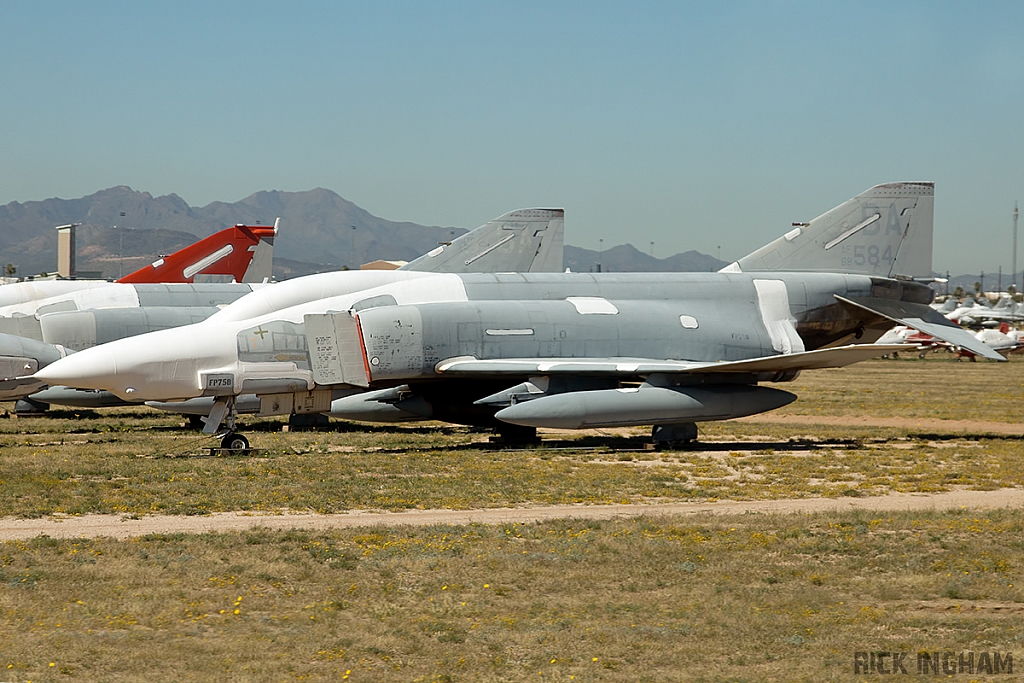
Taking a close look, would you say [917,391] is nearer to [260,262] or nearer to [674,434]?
[674,434]

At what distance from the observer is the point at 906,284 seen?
24.8 metres

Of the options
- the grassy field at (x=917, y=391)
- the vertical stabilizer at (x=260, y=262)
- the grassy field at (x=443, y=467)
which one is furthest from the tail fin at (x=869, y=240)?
the vertical stabilizer at (x=260, y=262)

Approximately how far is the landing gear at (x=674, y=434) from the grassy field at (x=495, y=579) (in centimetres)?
266

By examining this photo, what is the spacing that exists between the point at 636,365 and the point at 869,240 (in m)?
7.43

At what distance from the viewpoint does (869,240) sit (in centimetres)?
2502

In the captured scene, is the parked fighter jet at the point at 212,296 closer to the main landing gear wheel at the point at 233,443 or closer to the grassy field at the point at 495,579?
the main landing gear wheel at the point at 233,443

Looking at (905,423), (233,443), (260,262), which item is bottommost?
(233,443)

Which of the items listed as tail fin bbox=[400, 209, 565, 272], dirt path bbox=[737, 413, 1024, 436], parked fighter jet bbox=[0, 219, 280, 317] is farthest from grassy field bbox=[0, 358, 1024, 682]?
parked fighter jet bbox=[0, 219, 280, 317]

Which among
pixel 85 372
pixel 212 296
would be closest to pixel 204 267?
pixel 212 296

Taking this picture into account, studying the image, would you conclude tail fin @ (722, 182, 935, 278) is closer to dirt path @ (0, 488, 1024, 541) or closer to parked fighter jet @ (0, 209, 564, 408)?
parked fighter jet @ (0, 209, 564, 408)

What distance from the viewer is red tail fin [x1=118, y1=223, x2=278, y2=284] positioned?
32500 millimetres

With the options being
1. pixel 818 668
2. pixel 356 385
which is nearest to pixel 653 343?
pixel 356 385

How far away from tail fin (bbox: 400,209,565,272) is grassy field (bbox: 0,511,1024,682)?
13.4 m

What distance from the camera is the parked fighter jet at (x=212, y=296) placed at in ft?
71.9
